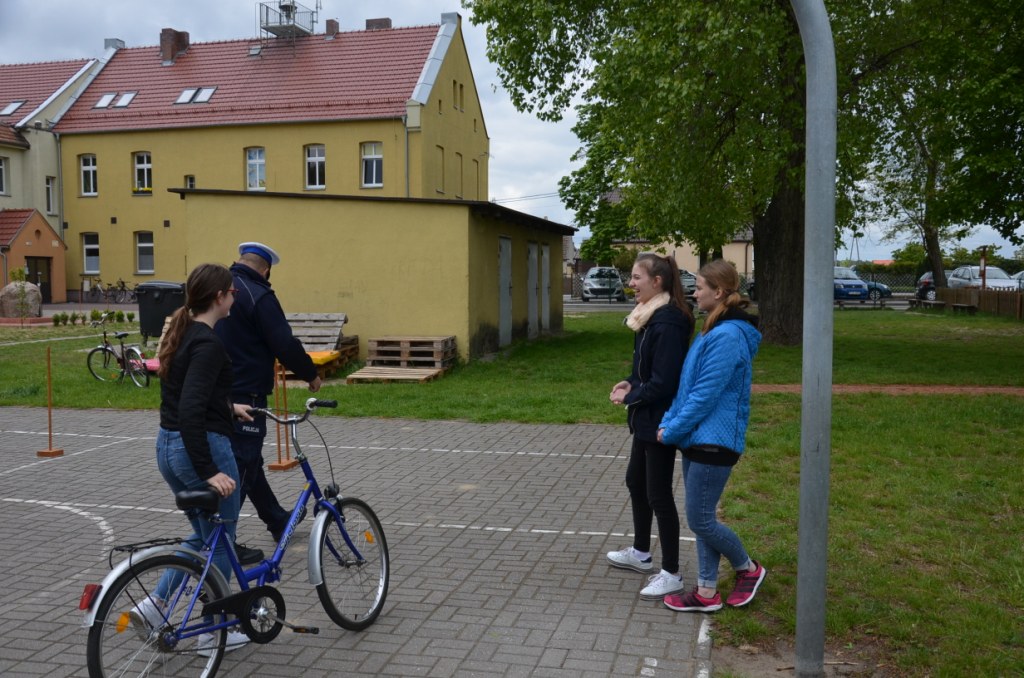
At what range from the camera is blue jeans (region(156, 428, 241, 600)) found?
425cm

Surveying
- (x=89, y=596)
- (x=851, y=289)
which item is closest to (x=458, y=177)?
(x=851, y=289)

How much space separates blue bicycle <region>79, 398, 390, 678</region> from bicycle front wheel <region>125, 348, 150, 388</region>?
11.1 meters

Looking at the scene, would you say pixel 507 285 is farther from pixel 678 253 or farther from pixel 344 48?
pixel 678 253

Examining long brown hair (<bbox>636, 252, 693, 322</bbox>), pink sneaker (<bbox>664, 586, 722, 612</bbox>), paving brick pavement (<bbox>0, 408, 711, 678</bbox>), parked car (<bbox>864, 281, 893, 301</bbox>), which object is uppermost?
long brown hair (<bbox>636, 252, 693, 322</bbox>)

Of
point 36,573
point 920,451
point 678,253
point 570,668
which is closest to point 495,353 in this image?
point 920,451

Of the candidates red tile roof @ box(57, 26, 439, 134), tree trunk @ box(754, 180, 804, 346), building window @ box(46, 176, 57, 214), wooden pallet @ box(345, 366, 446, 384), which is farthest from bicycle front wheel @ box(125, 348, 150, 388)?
building window @ box(46, 176, 57, 214)

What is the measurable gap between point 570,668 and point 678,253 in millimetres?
73241

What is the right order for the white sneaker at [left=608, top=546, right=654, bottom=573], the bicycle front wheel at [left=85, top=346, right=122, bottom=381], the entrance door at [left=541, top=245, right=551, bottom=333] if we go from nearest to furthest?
1. the white sneaker at [left=608, top=546, right=654, bottom=573]
2. the bicycle front wheel at [left=85, top=346, right=122, bottom=381]
3. the entrance door at [left=541, top=245, right=551, bottom=333]

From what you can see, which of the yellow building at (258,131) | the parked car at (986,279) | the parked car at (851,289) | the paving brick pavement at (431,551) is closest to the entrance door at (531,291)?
the yellow building at (258,131)

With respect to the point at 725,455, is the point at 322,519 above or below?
below

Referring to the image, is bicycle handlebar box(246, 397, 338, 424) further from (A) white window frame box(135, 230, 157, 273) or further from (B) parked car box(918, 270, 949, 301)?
(B) parked car box(918, 270, 949, 301)

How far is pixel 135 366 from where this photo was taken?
49.6 ft

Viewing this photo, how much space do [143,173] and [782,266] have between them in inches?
1224

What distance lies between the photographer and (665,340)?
17.2 feet
